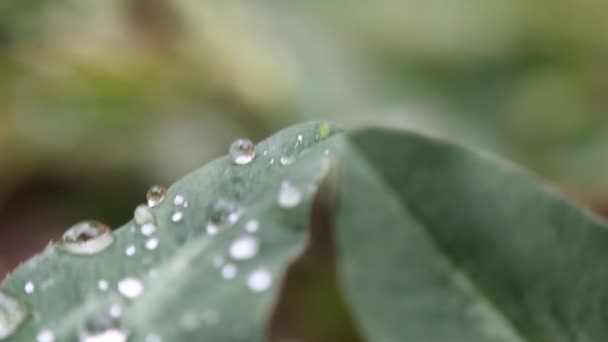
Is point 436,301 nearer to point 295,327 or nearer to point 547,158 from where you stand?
point 295,327

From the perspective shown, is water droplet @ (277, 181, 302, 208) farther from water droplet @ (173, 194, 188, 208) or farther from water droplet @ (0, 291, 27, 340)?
water droplet @ (0, 291, 27, 340)

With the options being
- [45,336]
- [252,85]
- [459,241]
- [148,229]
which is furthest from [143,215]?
[252,85]

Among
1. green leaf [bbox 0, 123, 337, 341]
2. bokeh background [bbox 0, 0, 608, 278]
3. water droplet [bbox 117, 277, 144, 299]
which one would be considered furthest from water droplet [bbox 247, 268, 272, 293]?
bokeh background [bbox 0, 0, 608, 278]

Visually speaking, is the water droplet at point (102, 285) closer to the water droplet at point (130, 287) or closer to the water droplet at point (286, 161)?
the water droplet at point (130, 287)

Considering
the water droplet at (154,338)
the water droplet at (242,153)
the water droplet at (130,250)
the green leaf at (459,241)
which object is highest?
the water droplet at (242,153)

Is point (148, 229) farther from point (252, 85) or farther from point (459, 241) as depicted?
point (252, 85)

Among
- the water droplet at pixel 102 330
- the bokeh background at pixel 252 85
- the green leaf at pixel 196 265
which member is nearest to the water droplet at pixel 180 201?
the green leaf at pixel 196 265
